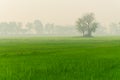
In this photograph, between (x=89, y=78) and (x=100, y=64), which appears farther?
(x=100, y=64)

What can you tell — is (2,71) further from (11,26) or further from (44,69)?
(11,26)

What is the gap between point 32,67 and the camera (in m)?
15.0

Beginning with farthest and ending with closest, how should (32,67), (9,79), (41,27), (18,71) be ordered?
1. (41,27)
2. (32,67)
3. (18,71)
4. (9,79)

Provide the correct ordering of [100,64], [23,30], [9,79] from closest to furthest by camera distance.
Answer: [9,79], [100,64], [23,30]

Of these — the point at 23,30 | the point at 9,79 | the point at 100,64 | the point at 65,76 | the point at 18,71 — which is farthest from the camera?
the point at 23,30

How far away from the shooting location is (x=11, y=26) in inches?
7052

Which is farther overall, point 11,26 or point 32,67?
point 11,26

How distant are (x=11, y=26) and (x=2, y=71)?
169 metres

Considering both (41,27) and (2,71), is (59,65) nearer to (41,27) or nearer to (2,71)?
(2,71)

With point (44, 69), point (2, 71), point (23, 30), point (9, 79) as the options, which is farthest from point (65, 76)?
point (23, 30)

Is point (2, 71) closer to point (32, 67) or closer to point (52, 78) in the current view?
point (32, 67)

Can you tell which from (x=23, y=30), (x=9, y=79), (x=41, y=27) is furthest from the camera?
(x=41, y=27)

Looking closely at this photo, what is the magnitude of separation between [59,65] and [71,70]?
1546 mm

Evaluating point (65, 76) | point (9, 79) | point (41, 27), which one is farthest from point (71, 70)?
point (41, 27)
